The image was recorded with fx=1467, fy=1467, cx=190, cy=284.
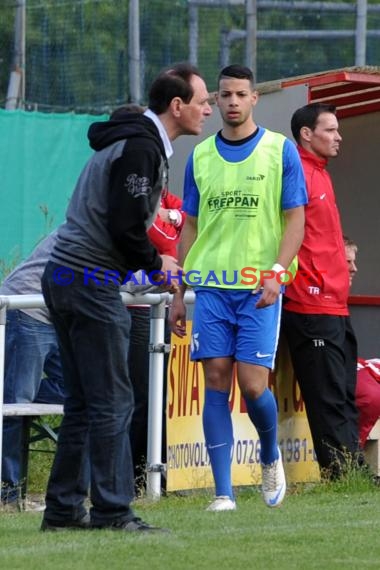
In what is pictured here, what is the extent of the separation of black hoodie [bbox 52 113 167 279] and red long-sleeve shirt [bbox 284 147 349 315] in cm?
262

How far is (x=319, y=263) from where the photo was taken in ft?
28.7

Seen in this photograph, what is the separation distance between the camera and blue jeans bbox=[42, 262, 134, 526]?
243 inches

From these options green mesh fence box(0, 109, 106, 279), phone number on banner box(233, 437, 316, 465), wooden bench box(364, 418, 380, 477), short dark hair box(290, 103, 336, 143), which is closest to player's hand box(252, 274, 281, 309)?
phone number on banner box(233, 437, 316, 465)

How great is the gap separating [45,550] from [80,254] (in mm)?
1234

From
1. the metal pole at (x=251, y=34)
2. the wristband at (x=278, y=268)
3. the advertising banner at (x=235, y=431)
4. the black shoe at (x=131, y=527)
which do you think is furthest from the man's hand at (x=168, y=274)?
the metal pole at (x=251, y=34)

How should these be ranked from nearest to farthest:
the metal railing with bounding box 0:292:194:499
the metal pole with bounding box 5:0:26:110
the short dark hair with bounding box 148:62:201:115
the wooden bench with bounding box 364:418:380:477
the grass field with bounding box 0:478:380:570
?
the grass field with bounding box 0:478:380:570
the short dark hair with bounding box 148:62:201:115
the metal railing with bounding box 0:292:194:499
the wooden bench with bounding box 364:418:380:477
the metal pole with bounding box 5:0:26:110

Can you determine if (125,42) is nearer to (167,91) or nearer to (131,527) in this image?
(167,91)

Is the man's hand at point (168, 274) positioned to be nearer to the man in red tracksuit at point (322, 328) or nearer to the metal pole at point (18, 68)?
the man in red tracksuit at point (322, 328)

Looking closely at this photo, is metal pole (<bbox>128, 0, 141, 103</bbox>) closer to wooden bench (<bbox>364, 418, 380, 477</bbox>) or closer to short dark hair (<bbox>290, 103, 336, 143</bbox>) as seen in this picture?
short dark hair (<bbox>290, 103, 336, 143</bbox>)

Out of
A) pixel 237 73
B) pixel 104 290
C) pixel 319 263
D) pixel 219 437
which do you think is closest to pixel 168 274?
pixel 104 290

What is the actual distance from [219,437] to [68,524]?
1283 millimetres

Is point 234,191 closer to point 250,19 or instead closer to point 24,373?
point 24,373

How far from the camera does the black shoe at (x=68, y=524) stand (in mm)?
6410

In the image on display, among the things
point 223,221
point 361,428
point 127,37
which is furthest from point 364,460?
point 127,37
